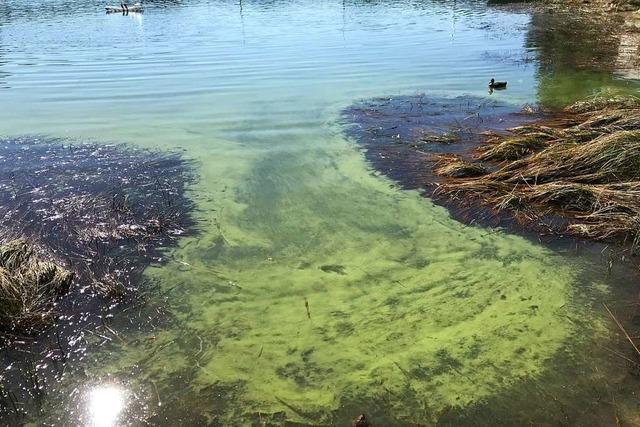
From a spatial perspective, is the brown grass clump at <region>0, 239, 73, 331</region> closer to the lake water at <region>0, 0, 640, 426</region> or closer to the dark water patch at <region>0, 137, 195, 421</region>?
the dark water patch at <region>0, 137, 195, 421</region>

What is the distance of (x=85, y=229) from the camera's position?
630cm

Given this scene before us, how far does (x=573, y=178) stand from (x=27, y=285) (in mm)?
6839

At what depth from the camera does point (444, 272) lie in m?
5.48

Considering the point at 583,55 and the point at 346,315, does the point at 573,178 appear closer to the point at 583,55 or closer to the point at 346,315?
the point at 346,315

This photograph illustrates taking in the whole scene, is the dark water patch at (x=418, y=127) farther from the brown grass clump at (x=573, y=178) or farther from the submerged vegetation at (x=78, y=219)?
the submerged vegetation at (x=78, y=219)

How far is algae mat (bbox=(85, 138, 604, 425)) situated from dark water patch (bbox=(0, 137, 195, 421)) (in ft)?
1.20

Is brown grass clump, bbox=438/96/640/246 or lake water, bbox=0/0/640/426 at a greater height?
brown grass clump, bbox=438/96/640/246

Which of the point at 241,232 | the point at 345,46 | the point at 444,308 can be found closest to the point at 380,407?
the point at 444,308

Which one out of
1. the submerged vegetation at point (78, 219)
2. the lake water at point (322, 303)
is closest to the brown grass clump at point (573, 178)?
the lake water at point (322, 303)

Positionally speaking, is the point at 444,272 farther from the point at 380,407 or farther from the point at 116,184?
the point at 116,184

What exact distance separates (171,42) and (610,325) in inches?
825

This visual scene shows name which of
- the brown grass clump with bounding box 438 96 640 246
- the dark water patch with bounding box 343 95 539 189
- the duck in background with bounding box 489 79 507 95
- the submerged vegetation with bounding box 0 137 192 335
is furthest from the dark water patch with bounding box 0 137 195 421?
the duck in background with bounding box 489 79 507 95

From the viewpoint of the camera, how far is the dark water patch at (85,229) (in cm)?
434

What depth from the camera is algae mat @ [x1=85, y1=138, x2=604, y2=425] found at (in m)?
3.97
